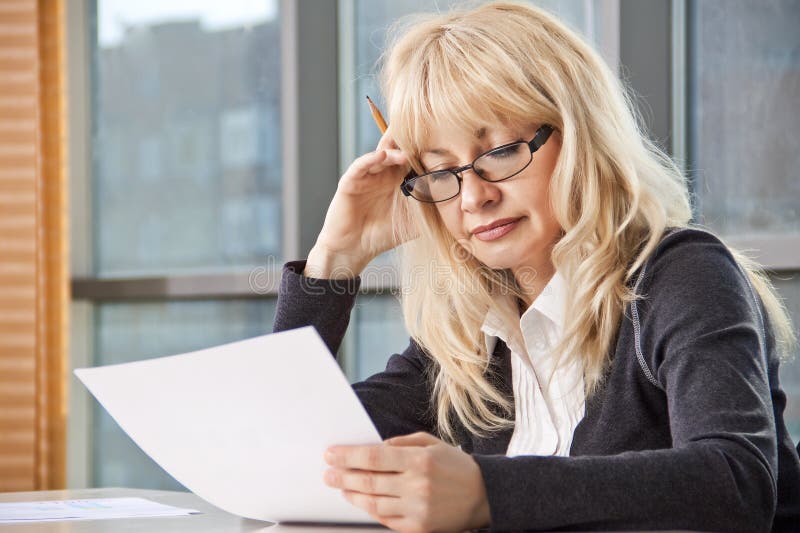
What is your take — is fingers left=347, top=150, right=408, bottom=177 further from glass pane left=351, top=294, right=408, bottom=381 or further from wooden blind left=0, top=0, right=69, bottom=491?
wooden blind left=0, top=0, right=69, bottom=491

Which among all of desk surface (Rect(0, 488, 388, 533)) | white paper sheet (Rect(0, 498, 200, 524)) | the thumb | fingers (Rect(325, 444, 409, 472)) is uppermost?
the thumb

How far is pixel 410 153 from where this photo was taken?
4.66 feet

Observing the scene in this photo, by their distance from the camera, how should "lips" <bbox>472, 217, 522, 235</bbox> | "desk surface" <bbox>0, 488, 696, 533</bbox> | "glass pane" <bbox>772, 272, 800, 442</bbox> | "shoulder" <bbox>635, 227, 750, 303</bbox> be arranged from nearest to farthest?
"desk surface" <bbox>0, 488, 696, 533</bbox>
"shoulder" <bbox>635, 227, 750, 303</bbox>
"lips" <bbox>472, 217, 522, 235</bbox>
"glass pane" <bbox>772, 272, 800, 442</bbox>

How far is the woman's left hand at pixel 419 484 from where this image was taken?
79 centimetres

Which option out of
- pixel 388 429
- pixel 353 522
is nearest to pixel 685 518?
pixel 353 522

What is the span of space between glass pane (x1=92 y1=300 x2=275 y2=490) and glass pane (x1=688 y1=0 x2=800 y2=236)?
1433 millimetres

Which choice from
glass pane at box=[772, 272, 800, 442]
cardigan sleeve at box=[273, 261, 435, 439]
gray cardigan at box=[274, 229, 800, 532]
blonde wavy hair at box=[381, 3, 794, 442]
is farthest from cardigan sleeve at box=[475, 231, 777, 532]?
glass pane at box=[772, 272, 800, 442]

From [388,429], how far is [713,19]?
151 cm

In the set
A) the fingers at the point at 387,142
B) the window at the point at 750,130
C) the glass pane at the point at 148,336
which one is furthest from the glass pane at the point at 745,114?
the glass pane at the point at 148,336

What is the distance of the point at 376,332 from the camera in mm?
2850

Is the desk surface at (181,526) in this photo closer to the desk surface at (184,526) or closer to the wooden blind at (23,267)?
the desk surface at (184,526)

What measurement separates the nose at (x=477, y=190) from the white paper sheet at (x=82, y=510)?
57cm

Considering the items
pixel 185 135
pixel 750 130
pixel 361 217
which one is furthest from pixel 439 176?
pixel 185 135

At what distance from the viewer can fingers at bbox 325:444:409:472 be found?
80 centimetres
